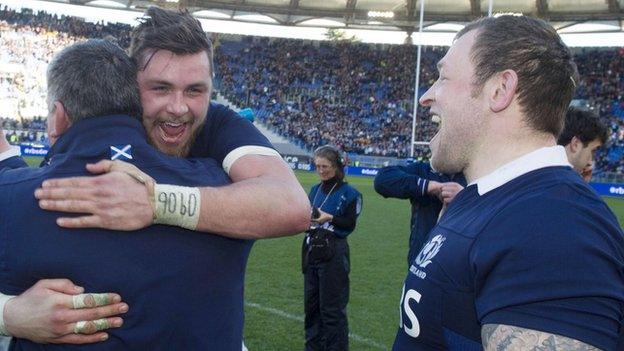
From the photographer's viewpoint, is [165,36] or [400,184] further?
[400,184]

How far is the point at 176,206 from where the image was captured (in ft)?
6.18

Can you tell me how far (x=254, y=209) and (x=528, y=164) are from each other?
0.88 m

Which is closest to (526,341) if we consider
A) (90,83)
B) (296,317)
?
(90,83)

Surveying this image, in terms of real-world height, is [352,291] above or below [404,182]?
below

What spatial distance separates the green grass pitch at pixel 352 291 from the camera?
7051 mm

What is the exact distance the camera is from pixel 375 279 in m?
10.3

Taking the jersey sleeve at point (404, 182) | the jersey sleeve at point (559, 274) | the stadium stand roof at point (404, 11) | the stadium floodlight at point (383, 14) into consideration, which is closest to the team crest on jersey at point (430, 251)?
the jersey sleeve at point (559, 274)

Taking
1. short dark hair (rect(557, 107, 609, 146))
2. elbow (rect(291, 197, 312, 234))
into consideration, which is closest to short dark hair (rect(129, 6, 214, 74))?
elbow (rect(291, 197, 312, 234))

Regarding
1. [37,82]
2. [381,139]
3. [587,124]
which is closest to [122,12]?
[37,82]

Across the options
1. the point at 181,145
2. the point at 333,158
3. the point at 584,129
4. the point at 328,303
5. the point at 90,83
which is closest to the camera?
the point at 90,83

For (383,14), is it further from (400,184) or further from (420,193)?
(420,193)

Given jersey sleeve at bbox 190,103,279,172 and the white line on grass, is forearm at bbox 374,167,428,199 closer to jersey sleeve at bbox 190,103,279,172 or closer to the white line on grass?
the white line on grass

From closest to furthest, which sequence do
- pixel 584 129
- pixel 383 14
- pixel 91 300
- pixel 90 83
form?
pixel 91 300 < pixel 90 83 < pixel 584 129 < pixel 383 14

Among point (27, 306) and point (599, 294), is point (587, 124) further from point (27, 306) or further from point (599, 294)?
point (27, 306)
